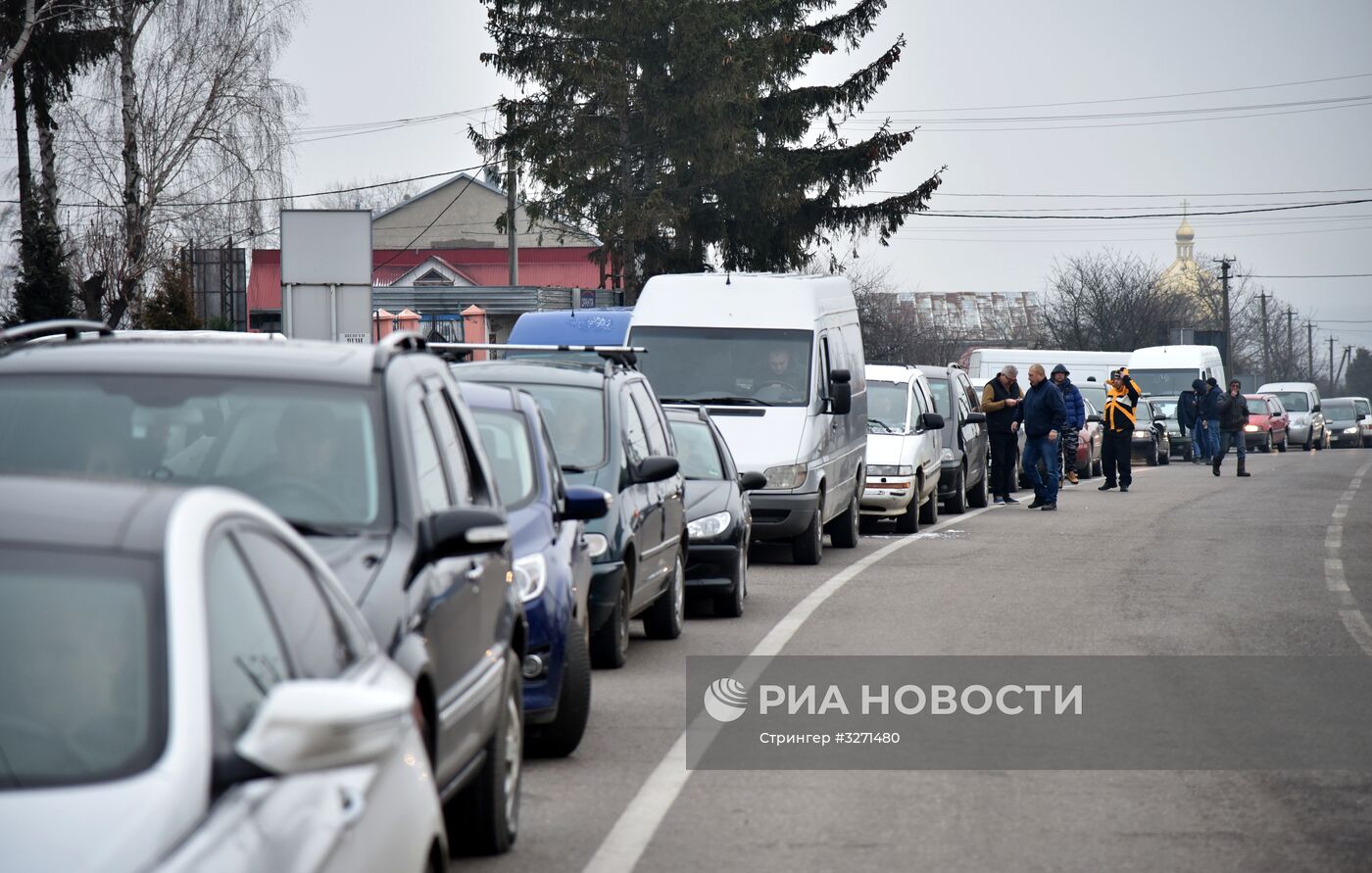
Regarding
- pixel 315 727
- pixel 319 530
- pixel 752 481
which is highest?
pixel 319 530

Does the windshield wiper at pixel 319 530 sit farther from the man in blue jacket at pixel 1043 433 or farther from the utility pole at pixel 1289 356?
the utility pole at pixel 1289 356

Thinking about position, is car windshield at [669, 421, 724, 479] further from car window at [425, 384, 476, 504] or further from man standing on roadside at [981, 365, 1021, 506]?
man standing on roadside at [981, 365, 1021, 506]

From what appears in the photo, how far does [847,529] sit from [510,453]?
34.1ft

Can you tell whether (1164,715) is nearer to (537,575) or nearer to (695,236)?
(537,575)

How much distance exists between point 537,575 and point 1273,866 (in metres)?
3.12

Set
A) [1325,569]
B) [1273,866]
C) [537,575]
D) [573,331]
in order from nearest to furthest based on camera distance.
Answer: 1. [1273,866]
2. [537,575]
3. [1325,569]
4. [573,331]

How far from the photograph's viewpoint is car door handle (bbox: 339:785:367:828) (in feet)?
10.2

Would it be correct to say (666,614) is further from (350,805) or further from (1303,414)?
(1303,414)

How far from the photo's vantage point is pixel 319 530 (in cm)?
511

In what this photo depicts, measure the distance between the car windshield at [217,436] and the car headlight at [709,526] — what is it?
24.2 ft

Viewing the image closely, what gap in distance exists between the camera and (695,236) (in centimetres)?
4050

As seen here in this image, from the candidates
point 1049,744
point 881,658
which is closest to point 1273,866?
point 1049,744

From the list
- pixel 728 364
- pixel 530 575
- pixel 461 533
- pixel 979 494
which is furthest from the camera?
pixel 979 494

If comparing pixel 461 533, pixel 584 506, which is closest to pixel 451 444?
pixel 461 533
